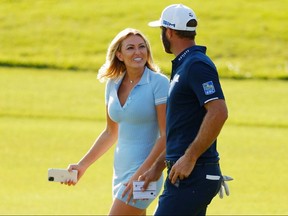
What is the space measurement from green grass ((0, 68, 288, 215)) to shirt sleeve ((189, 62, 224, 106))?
16.6 ft

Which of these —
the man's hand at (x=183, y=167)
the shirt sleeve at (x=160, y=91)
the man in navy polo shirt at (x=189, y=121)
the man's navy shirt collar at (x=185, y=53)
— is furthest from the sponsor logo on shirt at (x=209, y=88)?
the shirt sleeve at (x=160, y=91)

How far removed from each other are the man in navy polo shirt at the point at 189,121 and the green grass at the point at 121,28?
2676 centimetres

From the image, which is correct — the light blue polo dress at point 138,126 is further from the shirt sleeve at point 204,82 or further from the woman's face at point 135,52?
the shirt sleeve at point 204,82

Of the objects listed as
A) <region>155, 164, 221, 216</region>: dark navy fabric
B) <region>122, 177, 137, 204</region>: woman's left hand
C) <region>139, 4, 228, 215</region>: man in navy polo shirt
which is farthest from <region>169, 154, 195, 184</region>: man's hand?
<region>122, 177, 137, 204</region>: woman's left hand

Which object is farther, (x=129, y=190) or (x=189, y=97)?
(x=129, y=190)

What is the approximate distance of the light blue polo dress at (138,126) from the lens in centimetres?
891

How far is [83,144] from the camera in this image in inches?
749

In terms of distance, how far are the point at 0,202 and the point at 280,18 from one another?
110 feet

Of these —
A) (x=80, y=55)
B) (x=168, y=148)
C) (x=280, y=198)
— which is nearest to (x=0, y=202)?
(x=280, y=198)

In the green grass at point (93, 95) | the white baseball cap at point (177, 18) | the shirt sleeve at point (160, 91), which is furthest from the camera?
the green grass at point (93, 95)

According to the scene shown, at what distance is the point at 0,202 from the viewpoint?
1322 cm

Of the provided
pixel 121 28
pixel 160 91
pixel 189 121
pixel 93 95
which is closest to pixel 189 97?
pixel 189 121

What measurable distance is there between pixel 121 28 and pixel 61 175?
114 feet

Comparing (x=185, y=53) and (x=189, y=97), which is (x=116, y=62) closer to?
(x=185, y=53)
